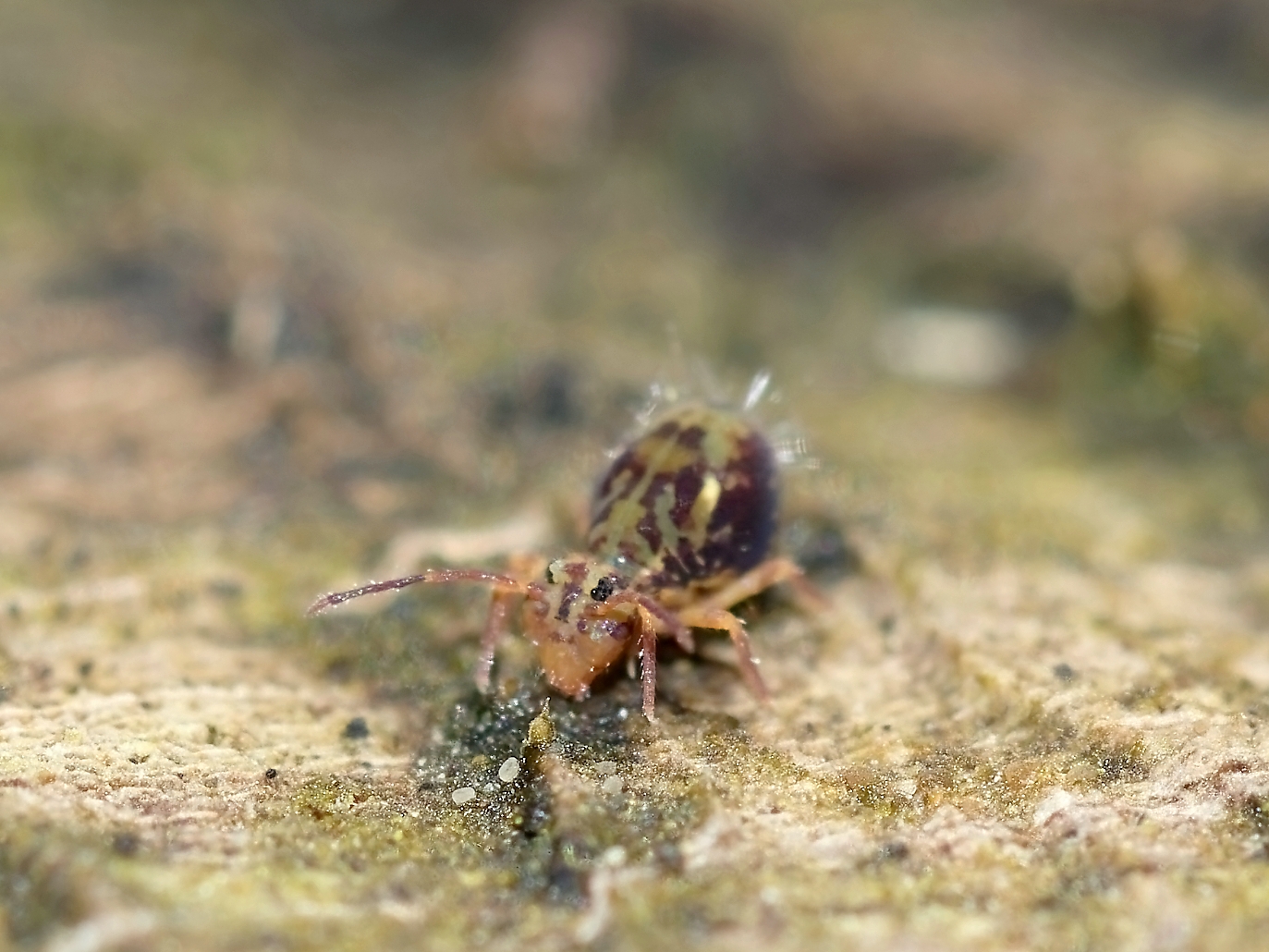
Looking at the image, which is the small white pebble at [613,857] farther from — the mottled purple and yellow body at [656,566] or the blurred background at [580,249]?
the blurred background at [580,249]

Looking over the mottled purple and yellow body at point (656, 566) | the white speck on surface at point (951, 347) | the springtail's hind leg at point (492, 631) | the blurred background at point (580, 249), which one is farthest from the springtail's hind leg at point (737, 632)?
the white speck on surface at point (951, 347)

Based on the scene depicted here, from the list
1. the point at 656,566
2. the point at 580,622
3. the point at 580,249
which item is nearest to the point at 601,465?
the point at 656,566

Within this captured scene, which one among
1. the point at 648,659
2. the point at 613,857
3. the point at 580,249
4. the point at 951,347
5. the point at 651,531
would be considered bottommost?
the point at 613,857

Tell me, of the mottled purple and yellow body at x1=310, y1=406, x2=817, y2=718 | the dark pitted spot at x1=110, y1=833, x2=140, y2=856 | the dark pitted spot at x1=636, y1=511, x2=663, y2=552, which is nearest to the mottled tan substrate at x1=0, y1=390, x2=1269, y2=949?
the dark pitted spot at x1=110, y1=833, x2=140, y2=856

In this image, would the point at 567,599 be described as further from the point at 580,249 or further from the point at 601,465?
the point at 580,249

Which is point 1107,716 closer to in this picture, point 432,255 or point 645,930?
point 645,930

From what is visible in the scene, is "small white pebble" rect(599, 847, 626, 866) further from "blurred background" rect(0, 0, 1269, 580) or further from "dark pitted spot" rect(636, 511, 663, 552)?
"blurred background" rect(0, 0, 1269, 580)
